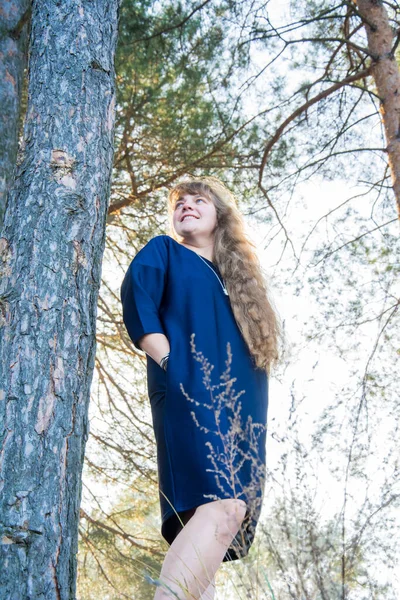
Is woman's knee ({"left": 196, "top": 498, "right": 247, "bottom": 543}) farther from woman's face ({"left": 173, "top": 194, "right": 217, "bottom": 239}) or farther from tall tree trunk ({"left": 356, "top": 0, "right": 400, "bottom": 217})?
tall tree trunk ({"left": 356, "top": 0, "right": 400, "bottom": 217})

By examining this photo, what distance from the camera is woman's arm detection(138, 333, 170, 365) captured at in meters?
2.01

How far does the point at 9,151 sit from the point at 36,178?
122cm

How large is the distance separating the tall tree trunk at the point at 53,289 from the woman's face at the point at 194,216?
1.68ft

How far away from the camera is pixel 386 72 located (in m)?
3.88

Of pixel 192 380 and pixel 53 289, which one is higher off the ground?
pixel 53 289

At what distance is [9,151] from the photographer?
9.80 feet

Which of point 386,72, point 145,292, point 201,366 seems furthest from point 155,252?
point 386,72

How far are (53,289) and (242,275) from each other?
0.78m

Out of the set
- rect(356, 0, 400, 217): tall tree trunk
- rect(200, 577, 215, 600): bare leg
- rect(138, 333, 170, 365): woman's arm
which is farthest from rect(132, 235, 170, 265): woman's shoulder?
rect(356, 0, 400, 217): tall tree trunk

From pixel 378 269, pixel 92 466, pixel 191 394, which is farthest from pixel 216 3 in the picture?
pixel 191 394

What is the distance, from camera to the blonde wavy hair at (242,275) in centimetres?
216

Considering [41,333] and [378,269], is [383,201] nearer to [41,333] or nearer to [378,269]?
[378,269]

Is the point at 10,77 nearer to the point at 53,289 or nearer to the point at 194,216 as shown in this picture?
the point at 194,216

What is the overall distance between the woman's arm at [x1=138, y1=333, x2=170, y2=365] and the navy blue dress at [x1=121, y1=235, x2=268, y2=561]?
18 mm
